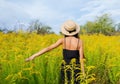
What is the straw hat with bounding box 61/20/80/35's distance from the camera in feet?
19.7

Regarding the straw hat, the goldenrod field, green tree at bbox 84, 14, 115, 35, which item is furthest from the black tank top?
green tree at bbox 84, 14, 115, 35

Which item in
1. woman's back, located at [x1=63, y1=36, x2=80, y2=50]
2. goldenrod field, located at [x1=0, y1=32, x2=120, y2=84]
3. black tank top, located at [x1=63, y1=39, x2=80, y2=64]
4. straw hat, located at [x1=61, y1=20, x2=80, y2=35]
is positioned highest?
straw hat, located at [x1=61, y1=20, x2=80, y2=35]

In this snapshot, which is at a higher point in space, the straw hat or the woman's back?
the straw hat

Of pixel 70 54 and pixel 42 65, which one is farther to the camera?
pixel 42 65

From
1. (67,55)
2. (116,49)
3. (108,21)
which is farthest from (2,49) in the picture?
(108,21)

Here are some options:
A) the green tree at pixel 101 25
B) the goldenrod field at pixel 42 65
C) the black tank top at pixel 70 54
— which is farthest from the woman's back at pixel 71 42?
the green tree at pixel 101 25

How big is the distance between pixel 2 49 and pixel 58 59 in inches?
41.0

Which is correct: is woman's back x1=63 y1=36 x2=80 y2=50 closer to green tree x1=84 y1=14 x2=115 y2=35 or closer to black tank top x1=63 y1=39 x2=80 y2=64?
black tank top x1=63 y1=39 x2=80 y2=64

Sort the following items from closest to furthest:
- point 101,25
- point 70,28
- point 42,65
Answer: point 70,28, point 42,65, point 101,25

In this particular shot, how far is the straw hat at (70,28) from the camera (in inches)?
236

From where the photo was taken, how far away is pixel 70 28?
5996 mm

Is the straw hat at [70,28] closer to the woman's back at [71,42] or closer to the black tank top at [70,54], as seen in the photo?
the woman's back at [71,42]

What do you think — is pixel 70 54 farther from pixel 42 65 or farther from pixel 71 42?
pixel 42 65

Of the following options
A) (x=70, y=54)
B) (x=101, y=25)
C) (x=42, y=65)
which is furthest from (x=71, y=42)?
(x=101, y=25)
